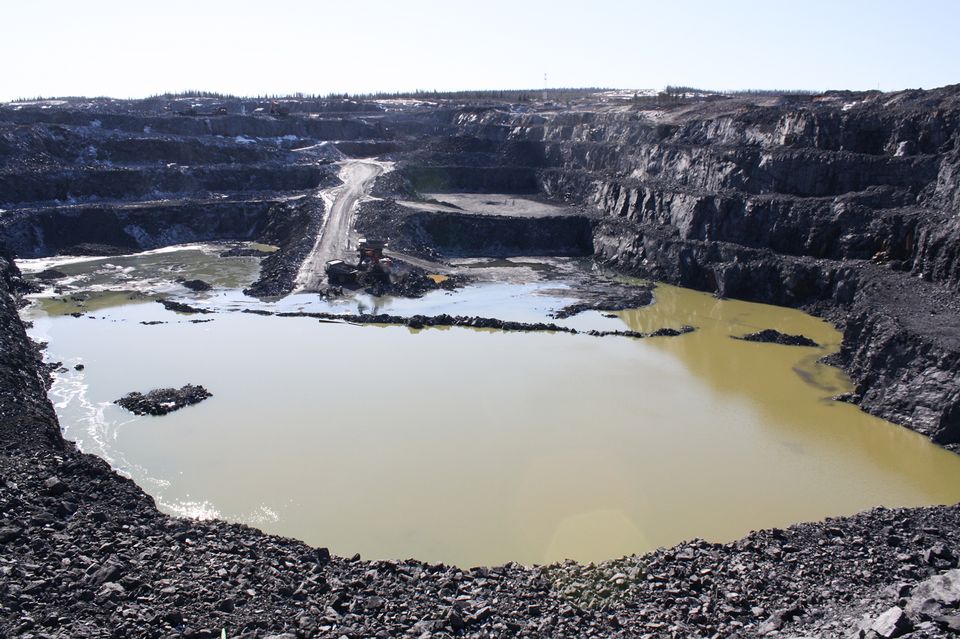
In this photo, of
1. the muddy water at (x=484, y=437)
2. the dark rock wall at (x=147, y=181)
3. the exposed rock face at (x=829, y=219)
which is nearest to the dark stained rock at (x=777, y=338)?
the muddy water at (x=484, y=437)

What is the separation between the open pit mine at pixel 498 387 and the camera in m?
11.0

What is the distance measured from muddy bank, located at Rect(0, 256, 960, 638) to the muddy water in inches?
82.8

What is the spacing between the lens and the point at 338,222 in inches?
1775

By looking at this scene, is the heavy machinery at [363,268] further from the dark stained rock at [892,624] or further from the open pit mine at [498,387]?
the dark stained rock at [892,624]

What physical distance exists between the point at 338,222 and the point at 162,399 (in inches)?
1003

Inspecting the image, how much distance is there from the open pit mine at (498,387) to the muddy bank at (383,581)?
0.06 metres

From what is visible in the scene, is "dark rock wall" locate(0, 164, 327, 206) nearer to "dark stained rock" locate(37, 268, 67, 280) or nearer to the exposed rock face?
"dark stained rock" locate(37, 268, 67, 280)

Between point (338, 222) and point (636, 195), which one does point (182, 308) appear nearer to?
point (338, 222)

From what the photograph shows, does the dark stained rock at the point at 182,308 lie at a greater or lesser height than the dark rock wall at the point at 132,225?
lesser

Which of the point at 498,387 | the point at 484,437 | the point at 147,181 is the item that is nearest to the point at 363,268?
the point at 498,387

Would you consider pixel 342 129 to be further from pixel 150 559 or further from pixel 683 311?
pixel 150 559

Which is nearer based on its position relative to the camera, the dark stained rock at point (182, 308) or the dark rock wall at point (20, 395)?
the dark rock wall at point (20, 395)

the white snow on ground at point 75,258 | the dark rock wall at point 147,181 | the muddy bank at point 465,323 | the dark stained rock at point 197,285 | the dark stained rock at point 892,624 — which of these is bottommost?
the white snow on ground at point 75,258

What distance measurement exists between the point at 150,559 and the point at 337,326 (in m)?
19.3
